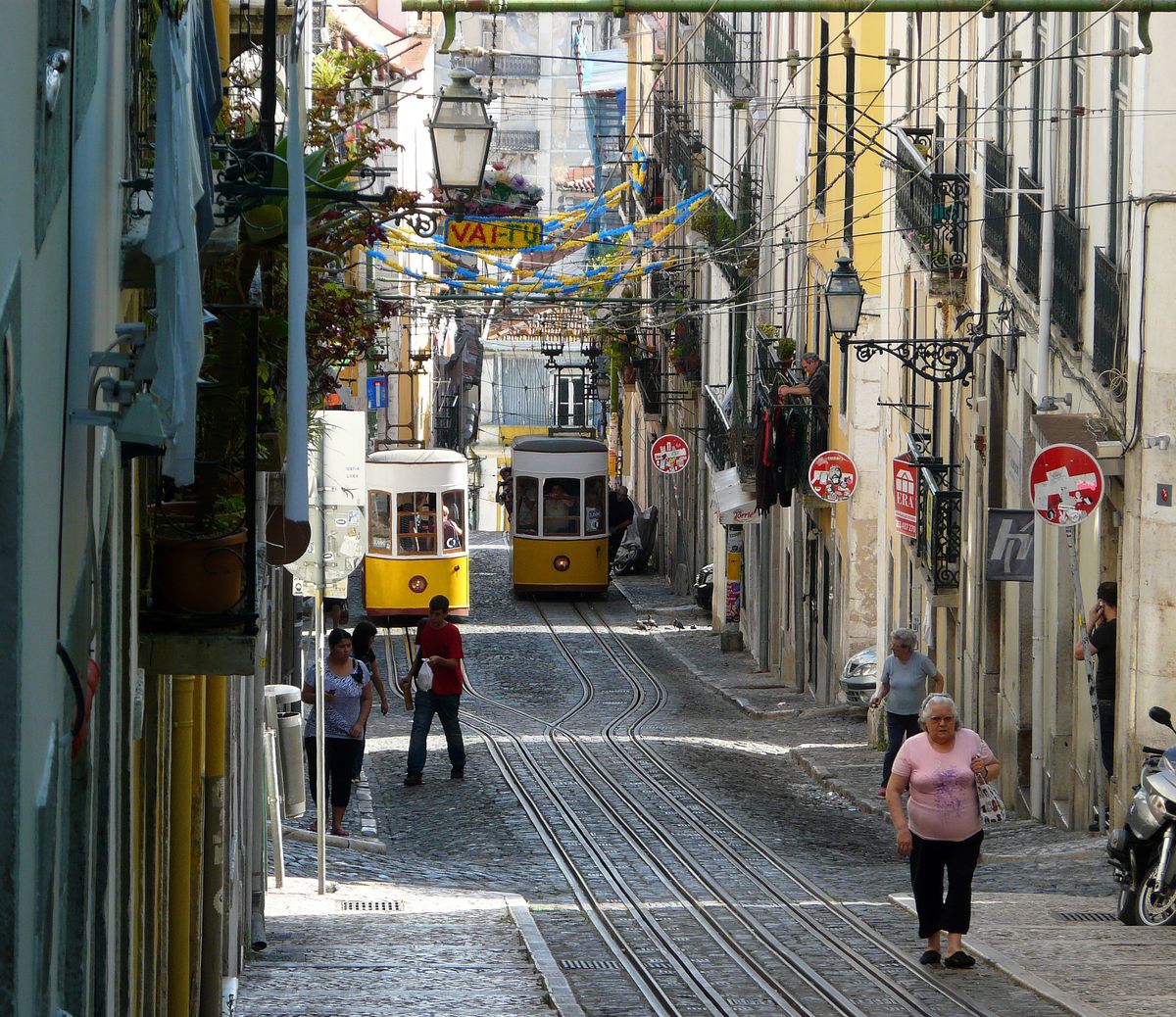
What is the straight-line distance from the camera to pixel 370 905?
12625 mm

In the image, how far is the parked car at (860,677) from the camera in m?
22.7

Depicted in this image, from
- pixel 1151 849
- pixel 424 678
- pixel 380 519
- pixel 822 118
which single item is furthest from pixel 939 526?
pixel 380 519

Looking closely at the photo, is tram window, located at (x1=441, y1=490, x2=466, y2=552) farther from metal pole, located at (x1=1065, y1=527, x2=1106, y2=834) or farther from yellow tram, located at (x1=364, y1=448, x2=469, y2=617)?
metal pole, located at (x1=1065, y1=527, x2=1106, y2=834)

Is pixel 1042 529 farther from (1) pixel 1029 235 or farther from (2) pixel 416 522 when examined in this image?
(2) pixel 416 522

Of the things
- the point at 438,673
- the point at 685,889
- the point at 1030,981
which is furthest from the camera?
the point at 438,673

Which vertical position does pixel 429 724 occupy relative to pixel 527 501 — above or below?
below

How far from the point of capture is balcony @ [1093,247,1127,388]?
13.4m

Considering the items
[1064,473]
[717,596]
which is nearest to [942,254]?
[1064,473]

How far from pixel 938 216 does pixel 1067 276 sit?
4394 mm

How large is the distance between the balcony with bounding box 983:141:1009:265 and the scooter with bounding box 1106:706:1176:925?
744cm

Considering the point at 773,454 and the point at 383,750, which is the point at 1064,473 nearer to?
the point at 383,750

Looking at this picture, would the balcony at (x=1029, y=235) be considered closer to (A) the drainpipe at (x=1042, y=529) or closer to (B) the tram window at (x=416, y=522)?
(A) the drainpipe at (x=1042, y=529)

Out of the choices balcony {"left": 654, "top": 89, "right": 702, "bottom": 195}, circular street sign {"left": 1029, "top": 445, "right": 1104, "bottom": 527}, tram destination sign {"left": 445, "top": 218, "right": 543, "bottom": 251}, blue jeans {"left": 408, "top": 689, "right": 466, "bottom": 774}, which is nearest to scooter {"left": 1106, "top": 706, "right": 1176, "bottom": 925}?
circular street sign {"left": 1029, "top": 445, "right": 1104, "bottom": 527}

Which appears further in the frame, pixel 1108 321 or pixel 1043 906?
pixel 1108 321
